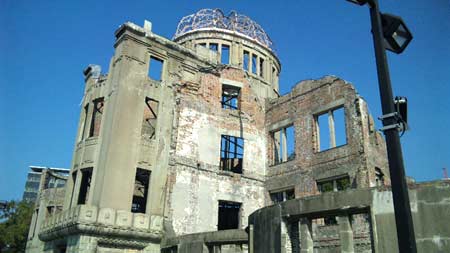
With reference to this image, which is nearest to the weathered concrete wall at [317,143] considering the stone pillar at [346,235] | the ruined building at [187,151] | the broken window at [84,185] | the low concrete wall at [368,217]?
the ruined building at [187,151]

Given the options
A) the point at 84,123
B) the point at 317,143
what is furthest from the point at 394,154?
the point at 84,123

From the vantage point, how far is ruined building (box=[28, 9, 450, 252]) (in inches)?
604

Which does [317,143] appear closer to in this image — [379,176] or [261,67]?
[379,176]

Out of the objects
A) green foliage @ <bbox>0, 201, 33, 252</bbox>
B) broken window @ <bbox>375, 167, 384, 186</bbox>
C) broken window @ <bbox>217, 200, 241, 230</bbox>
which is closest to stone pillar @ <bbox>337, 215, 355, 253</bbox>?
broken window @ <bbox>375, 167, 384, 186</bbox>

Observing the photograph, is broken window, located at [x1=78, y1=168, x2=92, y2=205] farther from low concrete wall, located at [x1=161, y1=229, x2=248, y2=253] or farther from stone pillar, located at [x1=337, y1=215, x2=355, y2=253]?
stone pillar, located at [x1=337, y1=215, x2=355, y2=253]

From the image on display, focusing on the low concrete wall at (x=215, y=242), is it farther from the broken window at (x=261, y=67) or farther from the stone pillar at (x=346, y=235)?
the broken window at (x=261, y=67)

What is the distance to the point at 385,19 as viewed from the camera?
14.5 ft

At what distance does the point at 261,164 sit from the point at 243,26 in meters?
9.85

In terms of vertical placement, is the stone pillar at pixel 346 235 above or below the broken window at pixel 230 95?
below

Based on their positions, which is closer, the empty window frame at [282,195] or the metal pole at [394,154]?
the metal pole at [394,154]

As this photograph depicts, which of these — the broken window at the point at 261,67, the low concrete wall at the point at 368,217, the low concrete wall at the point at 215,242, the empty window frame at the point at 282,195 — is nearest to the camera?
the low concrete wall at the point at 368,217

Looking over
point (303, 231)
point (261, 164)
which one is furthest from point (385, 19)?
point (261, 164)

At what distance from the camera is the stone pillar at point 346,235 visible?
21.0 ft

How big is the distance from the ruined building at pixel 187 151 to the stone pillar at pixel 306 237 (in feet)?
18.0
